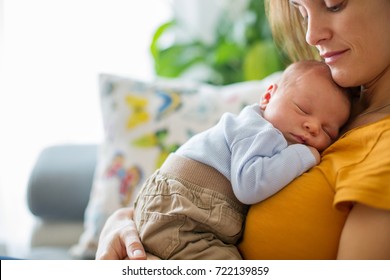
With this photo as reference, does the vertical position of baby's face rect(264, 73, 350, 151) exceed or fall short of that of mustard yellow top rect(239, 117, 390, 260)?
it exceeds it

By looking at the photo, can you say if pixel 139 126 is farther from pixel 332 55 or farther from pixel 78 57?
pixel 78 57

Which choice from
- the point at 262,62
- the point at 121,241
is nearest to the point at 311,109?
the point at 121,241

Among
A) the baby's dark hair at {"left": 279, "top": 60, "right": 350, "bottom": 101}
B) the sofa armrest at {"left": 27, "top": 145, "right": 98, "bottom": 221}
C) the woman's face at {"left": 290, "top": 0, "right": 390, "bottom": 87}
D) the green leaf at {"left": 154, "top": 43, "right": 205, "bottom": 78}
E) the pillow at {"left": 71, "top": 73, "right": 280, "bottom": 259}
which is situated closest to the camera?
the woman's face at {"left": 290, "top": 0, "right": 390, "bottom": 87}

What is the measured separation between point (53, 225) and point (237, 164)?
1242 millimetres

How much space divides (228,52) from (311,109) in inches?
68.7

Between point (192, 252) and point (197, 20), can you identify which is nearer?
point (192, 252)

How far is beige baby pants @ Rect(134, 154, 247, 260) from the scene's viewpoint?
1.18m

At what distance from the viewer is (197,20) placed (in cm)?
322

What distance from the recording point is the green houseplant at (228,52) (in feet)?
9.33

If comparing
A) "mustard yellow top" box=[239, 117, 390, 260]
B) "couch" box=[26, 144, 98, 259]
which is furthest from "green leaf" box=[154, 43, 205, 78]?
"mustard yellow top" box=[239, 117, 390, 260]

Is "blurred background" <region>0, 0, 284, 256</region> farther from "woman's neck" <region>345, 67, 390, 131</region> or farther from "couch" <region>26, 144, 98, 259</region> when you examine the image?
"woman's neck" <region>345, 67, 390, 131</region>

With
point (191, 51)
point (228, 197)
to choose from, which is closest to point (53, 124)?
point (191, 51)

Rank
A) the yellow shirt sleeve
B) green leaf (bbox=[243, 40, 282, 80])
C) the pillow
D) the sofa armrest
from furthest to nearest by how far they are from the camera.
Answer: green leaf (bbox=[243, 40, 282, 80]), the sofa armrest, the pillow, the yellow shirt sleeve

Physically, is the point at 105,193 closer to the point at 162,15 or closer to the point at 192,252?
the point at 192,252
